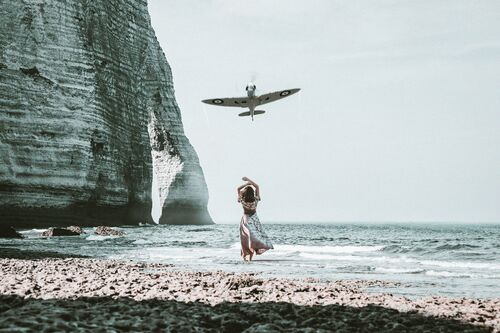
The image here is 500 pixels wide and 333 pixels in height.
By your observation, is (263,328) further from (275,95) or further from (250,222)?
(275,95)

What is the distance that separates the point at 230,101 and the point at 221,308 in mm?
30095

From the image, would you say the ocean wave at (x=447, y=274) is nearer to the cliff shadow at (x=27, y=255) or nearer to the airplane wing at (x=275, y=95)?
the cliff shadow at (x=27, y=255)

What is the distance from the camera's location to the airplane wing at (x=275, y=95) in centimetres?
3422

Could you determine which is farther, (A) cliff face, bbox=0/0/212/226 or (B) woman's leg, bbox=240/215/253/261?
(A) cliff face, bbox=0/0/212/226

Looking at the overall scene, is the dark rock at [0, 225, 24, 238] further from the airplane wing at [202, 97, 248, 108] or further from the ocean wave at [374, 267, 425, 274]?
the ocean wave at [374, 267, 425, 274]

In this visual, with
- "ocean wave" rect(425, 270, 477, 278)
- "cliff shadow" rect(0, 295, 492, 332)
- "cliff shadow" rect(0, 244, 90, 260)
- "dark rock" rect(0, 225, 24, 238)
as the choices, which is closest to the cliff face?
"dark rock" rect(0, 225, 24, 238)

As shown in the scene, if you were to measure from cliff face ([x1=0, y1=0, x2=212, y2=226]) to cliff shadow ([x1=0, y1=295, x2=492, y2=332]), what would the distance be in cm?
3565

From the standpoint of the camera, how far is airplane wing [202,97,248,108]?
35.3m

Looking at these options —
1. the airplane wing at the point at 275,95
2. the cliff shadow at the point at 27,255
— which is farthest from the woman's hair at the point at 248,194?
the airplane wing at the point at 275,95

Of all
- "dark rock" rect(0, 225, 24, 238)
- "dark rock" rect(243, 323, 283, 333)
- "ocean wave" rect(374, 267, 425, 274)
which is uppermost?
"dark rock" rect(0, 225, 24, 238)

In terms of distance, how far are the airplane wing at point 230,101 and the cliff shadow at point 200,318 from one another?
28928 millimetres

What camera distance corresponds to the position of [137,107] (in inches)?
2279

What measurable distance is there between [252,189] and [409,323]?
8897 millimetres

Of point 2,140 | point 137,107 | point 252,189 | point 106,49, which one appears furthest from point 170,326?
point 137,107
